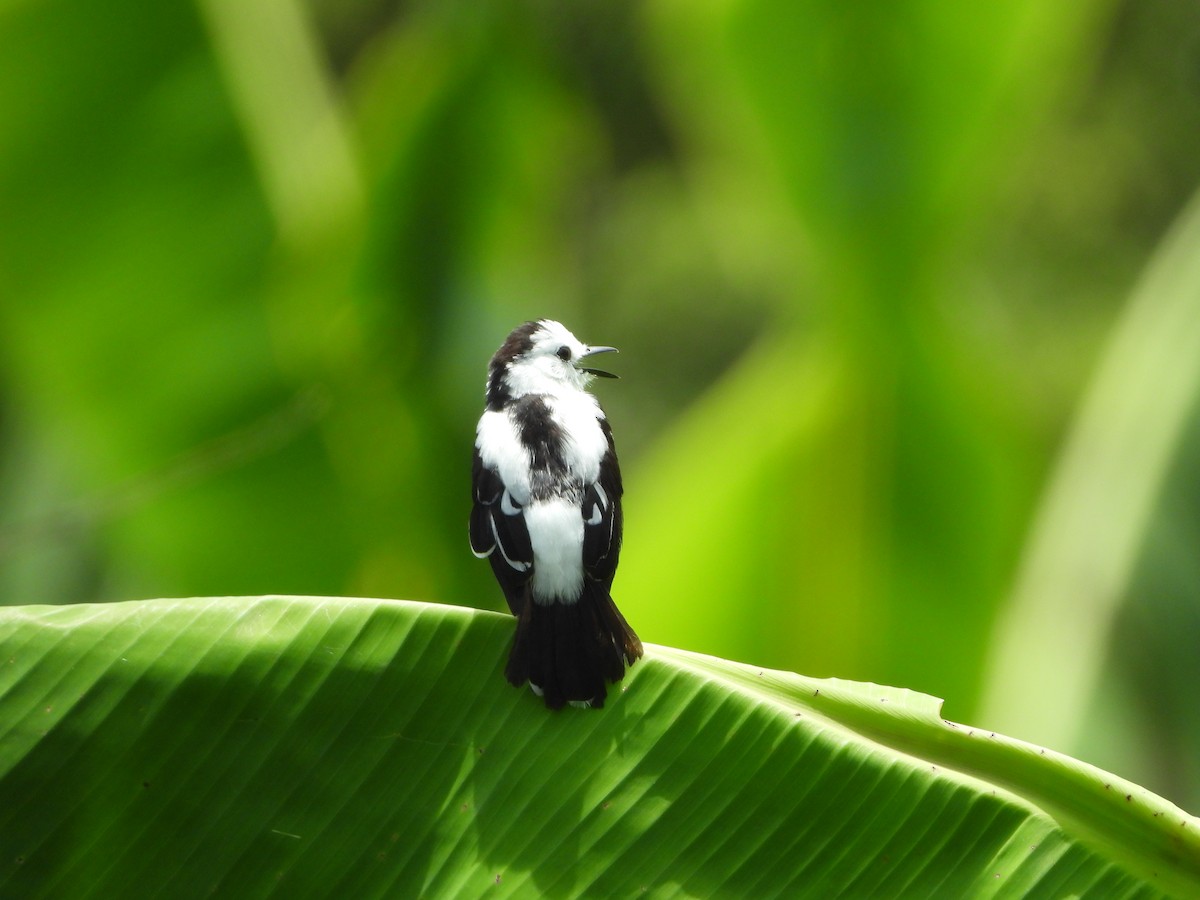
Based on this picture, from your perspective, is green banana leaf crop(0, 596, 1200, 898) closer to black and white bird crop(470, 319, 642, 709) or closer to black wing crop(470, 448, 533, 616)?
black and white bird crop(470, 319, 642, 709)

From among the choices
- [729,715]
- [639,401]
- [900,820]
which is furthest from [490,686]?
[639,401]

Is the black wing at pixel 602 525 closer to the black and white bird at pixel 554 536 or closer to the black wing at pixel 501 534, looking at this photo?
the black and white bird at pixel 554 536

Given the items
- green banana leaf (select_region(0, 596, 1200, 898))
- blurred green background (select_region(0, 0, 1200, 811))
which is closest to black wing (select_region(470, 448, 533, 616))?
green banana leaf (select_region(0, 596, 1200, 898))

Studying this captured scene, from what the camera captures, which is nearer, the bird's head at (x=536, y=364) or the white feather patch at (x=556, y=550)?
the white feather patch at (x=556, y=550)

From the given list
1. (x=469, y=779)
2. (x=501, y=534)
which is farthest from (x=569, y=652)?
(x=501, y=534)

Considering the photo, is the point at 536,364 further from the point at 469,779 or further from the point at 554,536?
the point at 469,779

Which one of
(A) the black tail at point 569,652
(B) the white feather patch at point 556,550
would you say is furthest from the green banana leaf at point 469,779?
(B) the white feather patch at point 556,550
